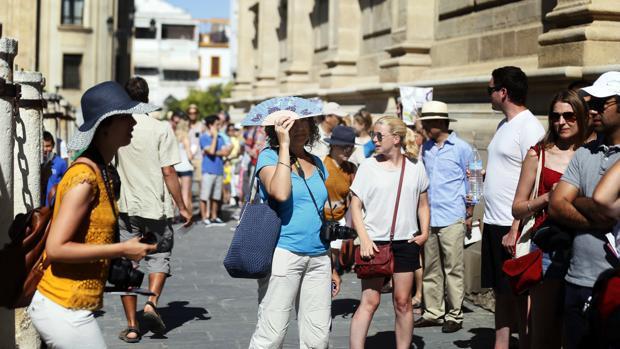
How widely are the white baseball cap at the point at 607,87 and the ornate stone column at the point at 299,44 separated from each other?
20896 millimetres

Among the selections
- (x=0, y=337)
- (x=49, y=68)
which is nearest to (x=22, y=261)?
(x=0, y=337)

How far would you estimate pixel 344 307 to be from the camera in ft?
33.6

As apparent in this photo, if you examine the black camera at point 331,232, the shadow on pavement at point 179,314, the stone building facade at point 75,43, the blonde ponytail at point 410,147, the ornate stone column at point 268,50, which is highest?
the stone building facade at point 75,43

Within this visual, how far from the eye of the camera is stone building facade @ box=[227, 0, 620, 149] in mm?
9664

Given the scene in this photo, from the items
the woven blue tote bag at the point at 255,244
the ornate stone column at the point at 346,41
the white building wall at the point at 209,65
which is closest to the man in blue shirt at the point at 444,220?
the woven blue tote bag at the point at 255,244

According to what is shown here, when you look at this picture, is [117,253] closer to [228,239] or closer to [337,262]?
[337,262]

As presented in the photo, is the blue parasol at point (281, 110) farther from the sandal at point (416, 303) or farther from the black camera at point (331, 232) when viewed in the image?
the sandal at point (416, 303)

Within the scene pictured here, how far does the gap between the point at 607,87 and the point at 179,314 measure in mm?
5579

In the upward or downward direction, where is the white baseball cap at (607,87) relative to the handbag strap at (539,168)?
upward

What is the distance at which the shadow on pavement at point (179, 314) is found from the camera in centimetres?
934

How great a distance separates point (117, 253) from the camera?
4434 mm

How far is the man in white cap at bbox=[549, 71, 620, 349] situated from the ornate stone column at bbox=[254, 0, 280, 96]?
87.6 feet

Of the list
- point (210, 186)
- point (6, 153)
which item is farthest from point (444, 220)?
point (210, 186)

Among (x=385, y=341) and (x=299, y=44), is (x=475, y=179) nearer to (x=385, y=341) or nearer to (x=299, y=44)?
(x=385, y=341)
